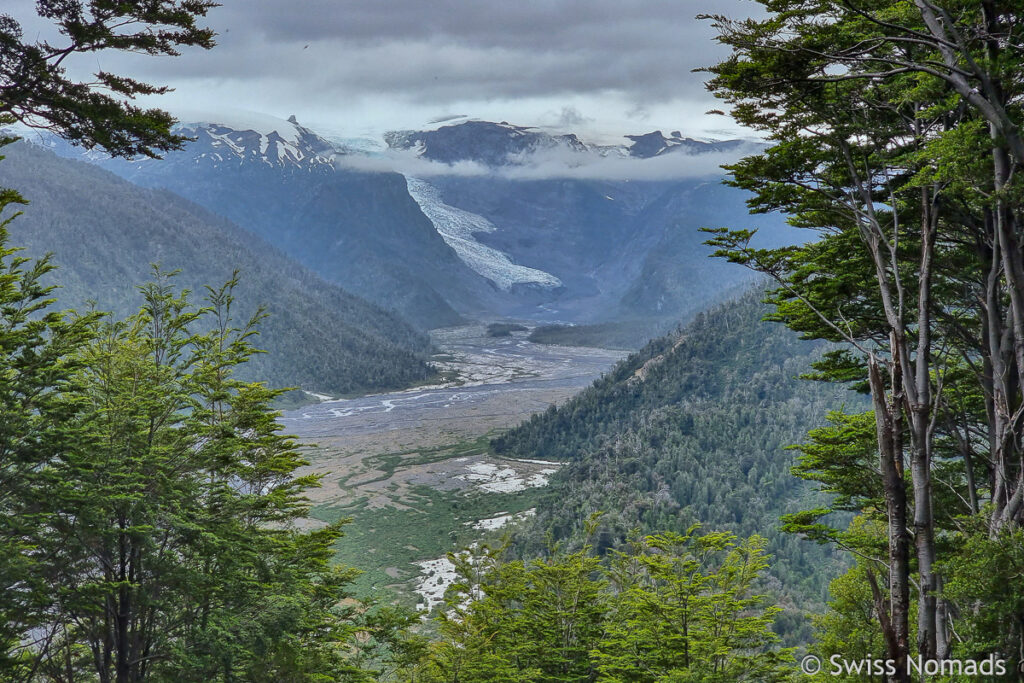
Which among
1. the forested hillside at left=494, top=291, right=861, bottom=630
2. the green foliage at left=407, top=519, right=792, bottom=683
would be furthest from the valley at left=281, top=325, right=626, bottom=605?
the green foliage at left=407, top=519, right=792, bottom=683

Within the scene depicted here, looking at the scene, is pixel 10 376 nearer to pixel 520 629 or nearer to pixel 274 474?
pixel 274 474

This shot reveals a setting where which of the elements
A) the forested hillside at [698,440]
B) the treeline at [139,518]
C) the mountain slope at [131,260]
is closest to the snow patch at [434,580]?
the forested hillside at [698,440]

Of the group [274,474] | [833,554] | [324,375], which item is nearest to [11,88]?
[274,474]

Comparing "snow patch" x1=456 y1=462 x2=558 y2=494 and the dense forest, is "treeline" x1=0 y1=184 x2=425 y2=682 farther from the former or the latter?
"snow patch" x1=456 y1=462 x2=558 y2=494

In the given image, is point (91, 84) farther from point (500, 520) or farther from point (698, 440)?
point (698, 440)

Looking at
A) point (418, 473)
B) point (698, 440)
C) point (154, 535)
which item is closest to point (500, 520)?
point (698, 440)

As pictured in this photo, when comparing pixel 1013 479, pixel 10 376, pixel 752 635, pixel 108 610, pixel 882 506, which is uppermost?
pixel 10 376
